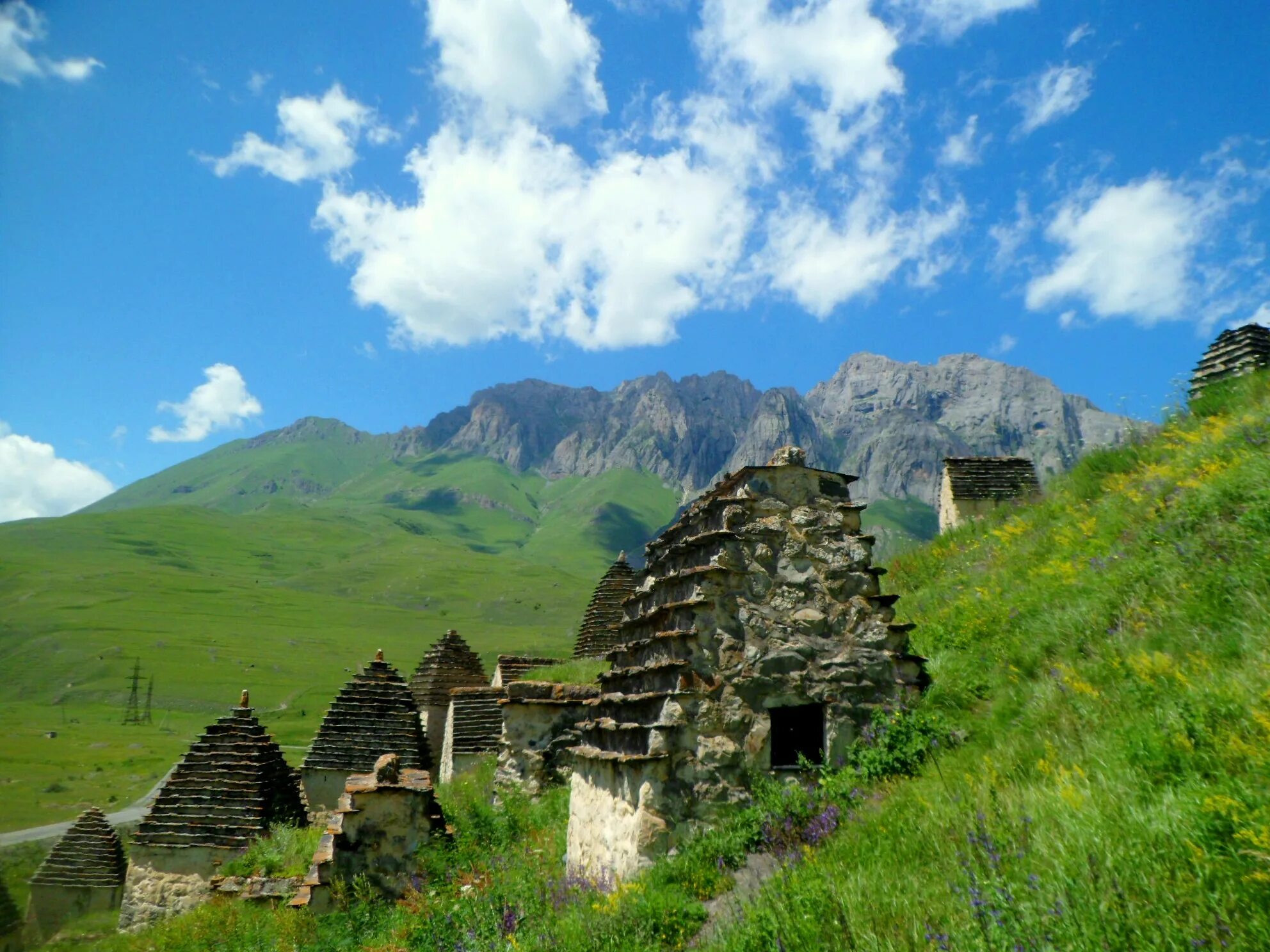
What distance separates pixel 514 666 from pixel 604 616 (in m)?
3.82

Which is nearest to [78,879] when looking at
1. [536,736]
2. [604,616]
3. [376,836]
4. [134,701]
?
[536,736]

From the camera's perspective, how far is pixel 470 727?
2525 centimetres

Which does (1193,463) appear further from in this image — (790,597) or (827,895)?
(827,895)

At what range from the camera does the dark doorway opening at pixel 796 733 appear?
8.99 m

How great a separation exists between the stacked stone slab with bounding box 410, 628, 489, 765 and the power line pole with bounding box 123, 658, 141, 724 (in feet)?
279

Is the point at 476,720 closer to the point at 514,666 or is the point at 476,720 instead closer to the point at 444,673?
the point at 514,666

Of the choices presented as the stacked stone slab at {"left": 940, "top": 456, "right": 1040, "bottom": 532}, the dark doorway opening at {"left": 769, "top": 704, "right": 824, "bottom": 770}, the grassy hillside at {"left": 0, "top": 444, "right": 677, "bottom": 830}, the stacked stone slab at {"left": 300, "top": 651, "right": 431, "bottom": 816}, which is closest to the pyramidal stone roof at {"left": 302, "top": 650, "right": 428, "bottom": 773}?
the stacked stone slab at {"left": 300, "top": 651, "right": 431, "bottom": 816}

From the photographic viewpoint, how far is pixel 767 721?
8.66m

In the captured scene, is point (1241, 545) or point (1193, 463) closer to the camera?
point (1241, 545)

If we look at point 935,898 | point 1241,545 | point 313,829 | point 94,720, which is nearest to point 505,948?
point 935,898

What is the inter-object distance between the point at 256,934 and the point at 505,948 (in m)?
6.09

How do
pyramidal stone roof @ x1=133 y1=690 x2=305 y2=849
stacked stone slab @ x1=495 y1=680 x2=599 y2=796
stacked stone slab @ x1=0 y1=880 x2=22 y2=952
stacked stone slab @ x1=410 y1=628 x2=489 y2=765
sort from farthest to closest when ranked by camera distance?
stacked stone slab @ x1=410 y1=628 x2=489 y2=765 → stacked stone slab @ x1=0 y1=880 x2=22 y2=952 → stacked stone slab @ x1=495 y1=680 x2=599 y2=796 → pyramidal stone roof @ x1=133 y1=690 x2=305 y2=849

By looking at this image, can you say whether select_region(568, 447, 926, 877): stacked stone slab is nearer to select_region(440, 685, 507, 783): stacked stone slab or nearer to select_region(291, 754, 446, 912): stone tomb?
select_region(291, 754, 446, 912): stone tomb

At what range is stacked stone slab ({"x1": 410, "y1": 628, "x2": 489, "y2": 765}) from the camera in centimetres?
3020
